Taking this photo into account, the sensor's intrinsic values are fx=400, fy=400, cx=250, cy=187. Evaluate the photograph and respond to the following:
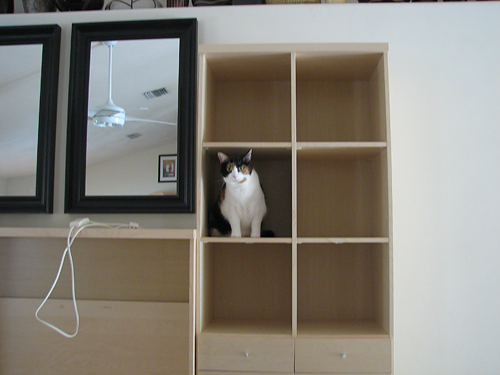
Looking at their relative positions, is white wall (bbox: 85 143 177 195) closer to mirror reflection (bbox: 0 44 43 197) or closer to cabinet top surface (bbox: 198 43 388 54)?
mirror reflection (bbox: 0 44 43 197)

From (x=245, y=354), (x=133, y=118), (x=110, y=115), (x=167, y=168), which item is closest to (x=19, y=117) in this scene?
(x=110, y=115)

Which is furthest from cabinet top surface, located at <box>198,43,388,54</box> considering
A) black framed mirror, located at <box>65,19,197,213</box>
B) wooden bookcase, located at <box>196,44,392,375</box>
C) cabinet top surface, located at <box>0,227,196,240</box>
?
cabinet top surface, located at <box>0,227,196,240</box>

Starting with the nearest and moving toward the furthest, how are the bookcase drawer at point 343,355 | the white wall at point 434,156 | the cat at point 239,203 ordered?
the bookcase drawer at point 343,355
the cat at point 239,203
the white wall at point 434,156

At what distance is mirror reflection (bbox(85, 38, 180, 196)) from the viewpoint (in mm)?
1710

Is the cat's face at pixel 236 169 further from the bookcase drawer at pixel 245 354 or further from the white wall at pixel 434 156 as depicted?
the bookcase drawer at pixel 245 354

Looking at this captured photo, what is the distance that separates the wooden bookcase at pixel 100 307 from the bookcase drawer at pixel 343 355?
1.53 ft

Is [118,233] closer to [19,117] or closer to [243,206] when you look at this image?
[243,206]

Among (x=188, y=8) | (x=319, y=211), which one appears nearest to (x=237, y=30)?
(x=188, y=8)

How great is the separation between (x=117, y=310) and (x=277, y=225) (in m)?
0.74

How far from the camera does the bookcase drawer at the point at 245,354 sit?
4.53ft

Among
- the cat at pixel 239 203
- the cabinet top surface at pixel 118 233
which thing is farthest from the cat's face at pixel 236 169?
the cabinet top surface at pixel 118 233

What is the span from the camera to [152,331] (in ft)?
5.22

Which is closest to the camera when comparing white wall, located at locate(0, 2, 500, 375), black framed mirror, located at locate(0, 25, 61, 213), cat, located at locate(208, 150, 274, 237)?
cat, located at locate(208, 150, 274, 237)

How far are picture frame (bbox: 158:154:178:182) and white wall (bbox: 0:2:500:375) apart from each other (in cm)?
17
